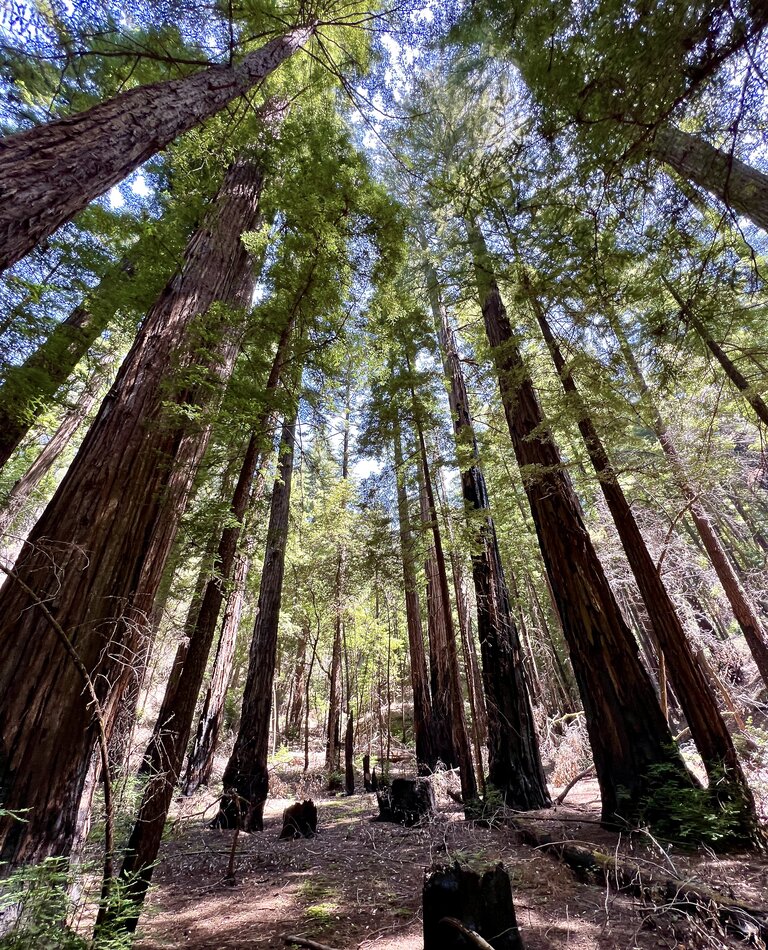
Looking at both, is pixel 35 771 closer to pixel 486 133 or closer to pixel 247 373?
pixel 247 373

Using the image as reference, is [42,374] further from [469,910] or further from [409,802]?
[409,802]

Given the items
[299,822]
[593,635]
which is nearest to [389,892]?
[299,822]

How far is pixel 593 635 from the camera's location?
458 centimetres

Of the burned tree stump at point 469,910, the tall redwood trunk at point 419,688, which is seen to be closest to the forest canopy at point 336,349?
the tall redwood trunk at point 419,688

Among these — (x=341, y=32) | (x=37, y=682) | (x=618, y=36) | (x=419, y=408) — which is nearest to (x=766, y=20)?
(x=618, y=36)

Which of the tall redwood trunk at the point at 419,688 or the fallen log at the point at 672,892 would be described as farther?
the tall redwood trunk at the point at 419,688

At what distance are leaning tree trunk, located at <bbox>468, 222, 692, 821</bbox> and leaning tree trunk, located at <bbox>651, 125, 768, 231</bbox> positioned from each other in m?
1.88

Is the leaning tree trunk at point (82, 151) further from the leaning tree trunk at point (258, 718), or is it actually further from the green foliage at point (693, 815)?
the green foliage at point (693, 815)

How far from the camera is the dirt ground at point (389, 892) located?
7.76ft

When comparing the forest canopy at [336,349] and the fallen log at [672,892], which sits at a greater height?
the forest canopy at [336,349]

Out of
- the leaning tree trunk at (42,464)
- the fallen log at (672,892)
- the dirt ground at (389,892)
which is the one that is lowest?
the dirt ground at (389,892)

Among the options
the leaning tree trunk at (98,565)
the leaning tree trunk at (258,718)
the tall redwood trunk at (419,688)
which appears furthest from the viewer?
the tall redwood trunk at (419,688)

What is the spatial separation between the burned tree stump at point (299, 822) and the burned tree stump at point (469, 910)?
14.2 ft

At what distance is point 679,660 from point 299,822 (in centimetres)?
535
